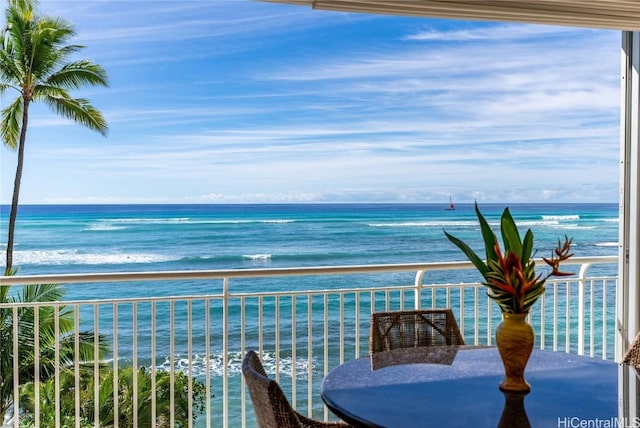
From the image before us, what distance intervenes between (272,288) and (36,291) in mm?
10439

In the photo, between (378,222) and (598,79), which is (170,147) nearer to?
(378,222)

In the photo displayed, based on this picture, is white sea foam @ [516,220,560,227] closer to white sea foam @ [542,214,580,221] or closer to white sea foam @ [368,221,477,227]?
white sea foam @ [542,214,580,221]

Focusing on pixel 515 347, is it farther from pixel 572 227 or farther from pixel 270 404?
pixel 572 227

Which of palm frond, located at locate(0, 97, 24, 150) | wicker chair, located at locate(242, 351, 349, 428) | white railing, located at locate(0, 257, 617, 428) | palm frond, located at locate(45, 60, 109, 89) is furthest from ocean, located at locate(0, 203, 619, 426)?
wicker chair, located at locate(242, 351, 349, 428)

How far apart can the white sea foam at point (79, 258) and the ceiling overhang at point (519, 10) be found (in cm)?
1809

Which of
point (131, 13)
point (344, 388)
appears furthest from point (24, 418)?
point (131, 13)

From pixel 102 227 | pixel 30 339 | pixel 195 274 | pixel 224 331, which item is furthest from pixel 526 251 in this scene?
pixel 102 227

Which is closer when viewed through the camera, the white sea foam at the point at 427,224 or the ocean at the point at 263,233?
the ocean at the point at 263,233

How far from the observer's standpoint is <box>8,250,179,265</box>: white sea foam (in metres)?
19.8

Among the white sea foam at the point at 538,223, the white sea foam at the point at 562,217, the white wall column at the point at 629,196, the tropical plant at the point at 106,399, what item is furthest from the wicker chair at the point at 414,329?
the white sea foam at the point at 562,217

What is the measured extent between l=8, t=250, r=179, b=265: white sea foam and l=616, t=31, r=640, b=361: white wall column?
17965 mm

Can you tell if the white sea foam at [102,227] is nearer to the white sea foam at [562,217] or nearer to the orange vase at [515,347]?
the white sea foam at [562,217]

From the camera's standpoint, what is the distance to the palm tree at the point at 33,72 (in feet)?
34.5

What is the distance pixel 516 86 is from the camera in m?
21.5
